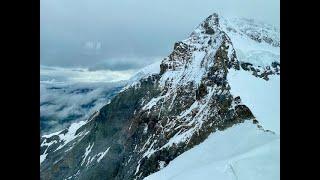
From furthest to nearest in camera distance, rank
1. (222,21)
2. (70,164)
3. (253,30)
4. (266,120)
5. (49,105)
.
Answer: (49,105) → (70,164) → (222,21) → (253,30) → (266,120)

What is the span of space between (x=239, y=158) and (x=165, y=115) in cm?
3049

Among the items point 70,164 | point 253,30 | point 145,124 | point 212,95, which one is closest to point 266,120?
point 212,95

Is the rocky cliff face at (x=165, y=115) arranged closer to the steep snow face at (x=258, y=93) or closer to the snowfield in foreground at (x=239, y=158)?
the steep snow face at (x=258, y=93)

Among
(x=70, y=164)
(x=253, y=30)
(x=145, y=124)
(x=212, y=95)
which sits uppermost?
(x=253, y=30)

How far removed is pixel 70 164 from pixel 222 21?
31.9m

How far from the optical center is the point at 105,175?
61.8 metres

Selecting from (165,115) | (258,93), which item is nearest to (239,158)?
(258,93)

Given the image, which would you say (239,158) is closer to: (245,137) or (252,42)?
(245,137)
